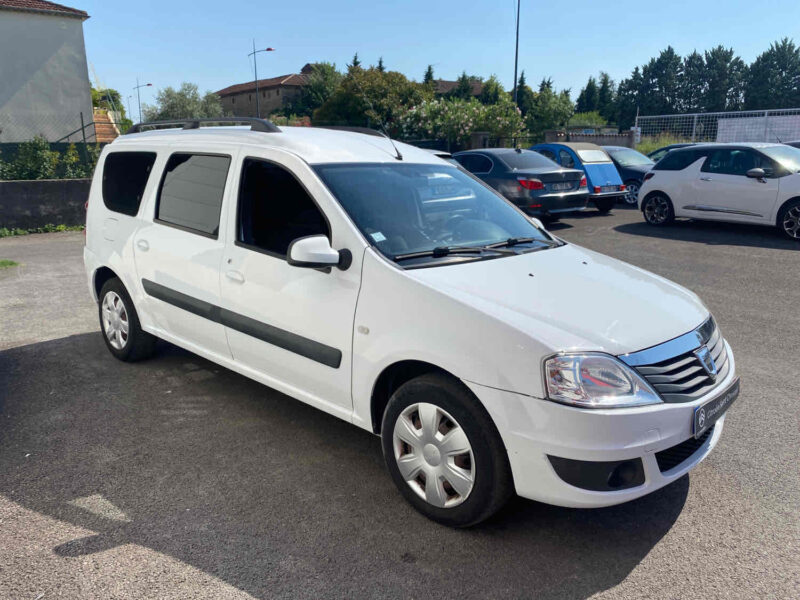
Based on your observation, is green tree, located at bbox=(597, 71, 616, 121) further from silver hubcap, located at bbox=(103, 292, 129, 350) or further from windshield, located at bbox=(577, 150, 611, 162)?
silver hubcap, located at bbox=(103, 292, 129, 350)

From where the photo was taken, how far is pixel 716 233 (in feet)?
39.0

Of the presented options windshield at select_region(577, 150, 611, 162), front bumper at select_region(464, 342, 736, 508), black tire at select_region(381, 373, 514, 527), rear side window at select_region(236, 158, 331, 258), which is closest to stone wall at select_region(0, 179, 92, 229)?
windshield at select_region(577, 150, 611, 162)

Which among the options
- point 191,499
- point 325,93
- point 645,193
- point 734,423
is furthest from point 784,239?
point 325,93

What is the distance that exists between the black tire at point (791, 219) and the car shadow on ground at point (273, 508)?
29.6 ft

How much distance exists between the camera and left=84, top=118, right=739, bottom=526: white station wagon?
2.70m

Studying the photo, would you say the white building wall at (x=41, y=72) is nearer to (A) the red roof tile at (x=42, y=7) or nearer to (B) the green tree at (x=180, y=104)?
(A) the red roof tile at (x=42, y=7)

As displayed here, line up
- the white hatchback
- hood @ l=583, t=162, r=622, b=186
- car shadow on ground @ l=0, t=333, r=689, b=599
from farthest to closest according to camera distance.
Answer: hood @ l=583, t=162, r=622, b=186
the white hatchback
car shadow on ground @ l=0, t=333, r=689, b=599

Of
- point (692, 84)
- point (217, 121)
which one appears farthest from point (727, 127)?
point (692, 84)

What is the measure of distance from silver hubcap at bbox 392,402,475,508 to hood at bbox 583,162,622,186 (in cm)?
1202

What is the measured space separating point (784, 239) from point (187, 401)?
10.3m

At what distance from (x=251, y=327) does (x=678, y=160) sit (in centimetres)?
1082

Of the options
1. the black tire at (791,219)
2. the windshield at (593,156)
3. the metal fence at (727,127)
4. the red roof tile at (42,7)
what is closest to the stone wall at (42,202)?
the windshield at (593,156)

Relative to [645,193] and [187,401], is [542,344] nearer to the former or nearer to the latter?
[187,401]

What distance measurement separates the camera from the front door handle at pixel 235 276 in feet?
12.7
